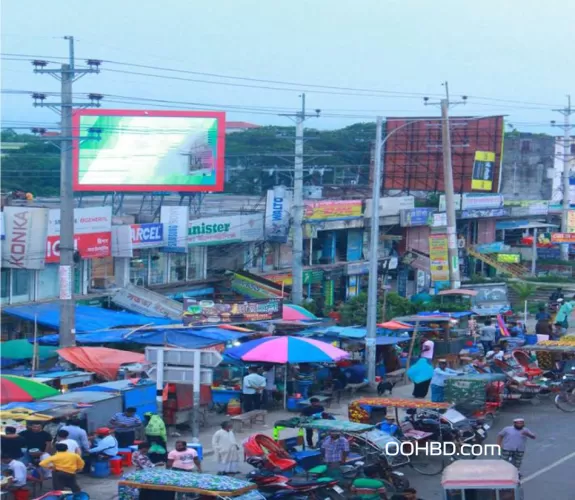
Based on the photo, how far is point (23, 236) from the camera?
29.0 meters

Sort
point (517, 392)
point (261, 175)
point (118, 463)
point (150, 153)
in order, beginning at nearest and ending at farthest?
1. point (118, 463)
2. point (517, 392)
3. point (150, 153)
4. point (261, 175)

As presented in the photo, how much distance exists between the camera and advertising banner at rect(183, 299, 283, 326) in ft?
82.3

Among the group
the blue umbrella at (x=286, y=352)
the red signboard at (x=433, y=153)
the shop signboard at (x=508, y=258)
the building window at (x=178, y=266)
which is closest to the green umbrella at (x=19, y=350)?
the blue umbrella at (x=286, y=352)

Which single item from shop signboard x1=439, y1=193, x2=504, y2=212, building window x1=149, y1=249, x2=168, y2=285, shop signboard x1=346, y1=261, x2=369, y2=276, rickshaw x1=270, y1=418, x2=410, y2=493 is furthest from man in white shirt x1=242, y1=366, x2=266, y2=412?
shop signboard x1=439, y1=193, x2=504, y2=212

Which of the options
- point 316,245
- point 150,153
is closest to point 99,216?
point 150,153

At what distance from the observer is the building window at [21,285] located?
29.8 metres

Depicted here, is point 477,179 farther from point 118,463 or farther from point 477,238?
point 118,463

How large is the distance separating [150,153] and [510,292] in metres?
18.2

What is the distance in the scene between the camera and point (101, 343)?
80.3 feet

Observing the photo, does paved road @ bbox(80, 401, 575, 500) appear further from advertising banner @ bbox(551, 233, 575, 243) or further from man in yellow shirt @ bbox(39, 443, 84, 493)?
advertising banner @ bbox(551, 233, 575, 243)

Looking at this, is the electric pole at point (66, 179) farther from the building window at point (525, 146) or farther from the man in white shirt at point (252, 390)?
the building window at point (525, 146)

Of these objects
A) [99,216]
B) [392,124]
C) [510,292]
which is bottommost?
[510,292]

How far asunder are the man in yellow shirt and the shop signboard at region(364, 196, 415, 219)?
108 ft

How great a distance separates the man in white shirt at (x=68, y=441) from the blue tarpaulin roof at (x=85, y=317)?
11.8m
